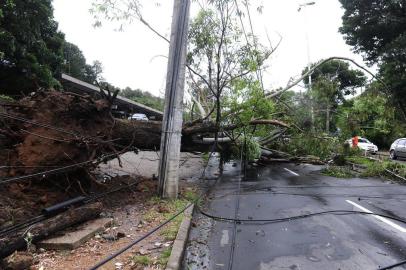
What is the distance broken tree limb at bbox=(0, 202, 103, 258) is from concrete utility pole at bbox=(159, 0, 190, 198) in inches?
86.8

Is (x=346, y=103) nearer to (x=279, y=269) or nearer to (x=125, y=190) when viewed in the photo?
(x=125, y=190)

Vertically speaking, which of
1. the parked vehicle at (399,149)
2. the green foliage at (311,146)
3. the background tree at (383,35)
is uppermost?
the background tree at (383,35)

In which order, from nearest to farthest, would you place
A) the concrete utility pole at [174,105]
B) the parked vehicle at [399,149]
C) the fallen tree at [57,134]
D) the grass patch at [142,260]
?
the grass patch at [142,260] → the fallen tree at [57,134] → the concrete utility pole at [174,105] → the parked vehicle at [399,149]

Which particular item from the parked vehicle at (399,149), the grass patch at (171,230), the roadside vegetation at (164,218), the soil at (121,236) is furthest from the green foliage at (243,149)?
the parked vehicle at (399,149)

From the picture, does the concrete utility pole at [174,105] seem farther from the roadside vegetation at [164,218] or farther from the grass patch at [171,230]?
the grass patch at [171,230]

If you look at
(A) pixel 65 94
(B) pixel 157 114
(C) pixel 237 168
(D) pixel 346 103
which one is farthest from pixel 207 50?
(D) pixel 346 103

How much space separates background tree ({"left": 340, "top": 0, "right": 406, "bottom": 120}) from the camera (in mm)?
23098

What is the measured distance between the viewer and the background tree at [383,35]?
23.1m

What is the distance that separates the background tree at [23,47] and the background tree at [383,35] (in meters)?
20.3

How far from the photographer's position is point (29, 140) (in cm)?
715

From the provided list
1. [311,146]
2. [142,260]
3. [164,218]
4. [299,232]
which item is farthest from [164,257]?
[311,146]

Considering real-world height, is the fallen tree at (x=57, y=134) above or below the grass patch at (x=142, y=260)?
above

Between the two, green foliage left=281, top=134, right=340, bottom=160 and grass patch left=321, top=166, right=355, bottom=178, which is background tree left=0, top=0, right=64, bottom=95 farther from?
grass patch left=321, top=166, right=355, bottom=178

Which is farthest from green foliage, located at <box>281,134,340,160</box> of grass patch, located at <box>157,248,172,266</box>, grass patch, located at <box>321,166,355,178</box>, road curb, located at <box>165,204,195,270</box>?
grass patch, located at <box>157,248,172,266</box>
